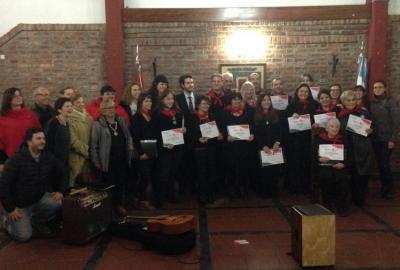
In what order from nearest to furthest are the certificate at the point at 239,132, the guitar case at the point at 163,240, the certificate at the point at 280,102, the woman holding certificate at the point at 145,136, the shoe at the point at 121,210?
the guitar case at the point at 163,240, the shoe at the point at 121,210, the woman holding certificate at the point at 145,136, the certificate at the point at 239,132, the certificate at the point at 280,102

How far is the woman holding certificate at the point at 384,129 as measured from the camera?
662 cm

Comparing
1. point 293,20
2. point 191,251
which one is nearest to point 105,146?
point 191,251

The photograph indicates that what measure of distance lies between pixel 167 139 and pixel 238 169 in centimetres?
129

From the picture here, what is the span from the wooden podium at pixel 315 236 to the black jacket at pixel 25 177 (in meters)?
2.92

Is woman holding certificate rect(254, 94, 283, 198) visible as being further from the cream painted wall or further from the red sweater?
the red sweater

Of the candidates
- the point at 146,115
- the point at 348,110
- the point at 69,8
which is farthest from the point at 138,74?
the point at 348,110

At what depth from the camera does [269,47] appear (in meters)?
8.49

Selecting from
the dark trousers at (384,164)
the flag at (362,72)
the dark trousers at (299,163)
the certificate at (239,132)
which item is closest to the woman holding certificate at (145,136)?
the certificate at (239,132)

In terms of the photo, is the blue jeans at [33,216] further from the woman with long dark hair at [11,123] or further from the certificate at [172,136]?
the certificate at [172,136]

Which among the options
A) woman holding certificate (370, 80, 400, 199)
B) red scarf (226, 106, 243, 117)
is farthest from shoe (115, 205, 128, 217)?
woman holding certificate (370, 80, 400, 199)

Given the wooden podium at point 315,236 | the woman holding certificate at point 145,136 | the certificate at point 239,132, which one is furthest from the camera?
the certificate at point 239,132

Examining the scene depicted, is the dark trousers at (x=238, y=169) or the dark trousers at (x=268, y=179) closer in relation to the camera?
the dark trousers at (x=238, y=169)

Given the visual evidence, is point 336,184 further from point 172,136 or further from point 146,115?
point 146,115

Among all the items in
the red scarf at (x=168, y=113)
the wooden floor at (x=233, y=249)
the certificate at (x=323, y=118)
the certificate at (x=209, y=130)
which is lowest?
the wooden floor at (x=233, y=249)
